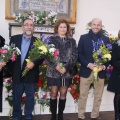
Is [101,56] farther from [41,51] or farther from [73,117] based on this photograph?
[73,117]

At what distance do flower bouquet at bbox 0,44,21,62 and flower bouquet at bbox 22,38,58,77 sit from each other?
19cm

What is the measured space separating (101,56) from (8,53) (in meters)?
1.15

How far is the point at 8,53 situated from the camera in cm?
289

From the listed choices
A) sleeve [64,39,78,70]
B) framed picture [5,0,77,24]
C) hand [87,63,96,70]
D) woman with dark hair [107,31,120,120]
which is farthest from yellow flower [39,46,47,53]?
framed picture [5,0,77,24]

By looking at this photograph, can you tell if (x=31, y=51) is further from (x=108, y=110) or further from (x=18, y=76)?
(x=108, y=110)

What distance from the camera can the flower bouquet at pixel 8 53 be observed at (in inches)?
114

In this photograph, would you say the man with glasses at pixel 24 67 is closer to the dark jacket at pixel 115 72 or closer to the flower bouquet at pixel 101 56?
the flower bouquet at pixel 101 56

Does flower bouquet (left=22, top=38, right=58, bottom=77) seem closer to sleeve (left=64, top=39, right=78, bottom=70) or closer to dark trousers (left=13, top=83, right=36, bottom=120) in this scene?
sleeve (left=64, top=39, right=78, bottom=70)

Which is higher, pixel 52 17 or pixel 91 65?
pixel 52 17

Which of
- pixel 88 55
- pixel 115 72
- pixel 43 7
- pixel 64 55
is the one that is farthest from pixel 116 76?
pixel 43 7

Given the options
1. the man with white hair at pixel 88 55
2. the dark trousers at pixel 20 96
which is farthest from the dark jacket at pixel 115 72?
the dark trousers at pixel 20 96

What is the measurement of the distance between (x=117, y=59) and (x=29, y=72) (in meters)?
1.15

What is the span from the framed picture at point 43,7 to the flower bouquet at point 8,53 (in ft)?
3.35

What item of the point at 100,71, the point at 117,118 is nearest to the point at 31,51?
the point at 100,71
